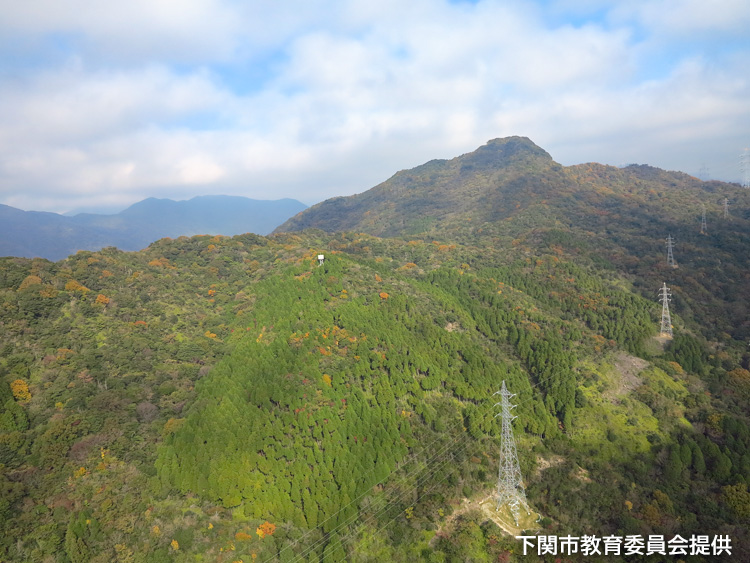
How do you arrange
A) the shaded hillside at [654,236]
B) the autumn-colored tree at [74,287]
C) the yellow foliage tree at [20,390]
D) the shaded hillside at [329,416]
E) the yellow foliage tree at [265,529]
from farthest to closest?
1. the shaded hillside at [654,236]
2. the autumn-colored tree at [74,287]
3. the yellow foliage tree at [20,390]
4. the yellow foliage tree at [265,529]
5. the shaded hillside at [329,416]

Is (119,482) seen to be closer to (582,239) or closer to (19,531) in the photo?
(19,531)

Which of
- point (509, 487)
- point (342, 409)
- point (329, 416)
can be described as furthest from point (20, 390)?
point (509, 487)

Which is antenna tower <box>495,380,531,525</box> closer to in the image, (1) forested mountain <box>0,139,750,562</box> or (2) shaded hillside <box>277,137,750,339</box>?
(1) forested mountain <box>0,139,750,562</box>

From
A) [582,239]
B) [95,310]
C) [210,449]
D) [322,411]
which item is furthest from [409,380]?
[582,239]

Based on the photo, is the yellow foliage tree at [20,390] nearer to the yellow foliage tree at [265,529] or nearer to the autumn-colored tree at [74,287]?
the autumn-colored tree at [74,287]

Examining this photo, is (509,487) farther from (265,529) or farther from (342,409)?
(265,529)

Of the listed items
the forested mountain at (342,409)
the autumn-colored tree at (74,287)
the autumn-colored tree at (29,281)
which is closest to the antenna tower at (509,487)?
the forested mountain at (342,409)
